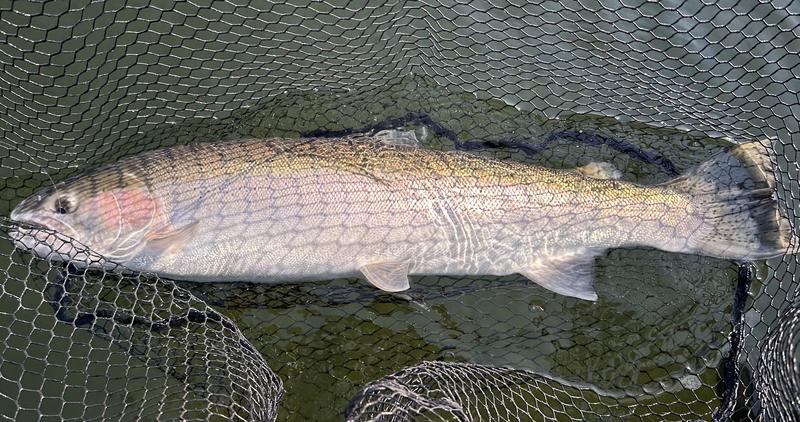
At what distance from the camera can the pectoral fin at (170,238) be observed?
4793 mm

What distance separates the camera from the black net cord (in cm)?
480

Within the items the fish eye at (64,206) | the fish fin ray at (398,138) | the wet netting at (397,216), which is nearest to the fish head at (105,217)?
the fish eye at (64,206)

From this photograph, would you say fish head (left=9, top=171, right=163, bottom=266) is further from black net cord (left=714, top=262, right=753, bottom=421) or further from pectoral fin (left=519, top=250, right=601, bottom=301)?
black net cord (left=714, top=262, right=753, bottom=421)

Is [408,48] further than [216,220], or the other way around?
[408,48]

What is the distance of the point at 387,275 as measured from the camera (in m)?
4.90

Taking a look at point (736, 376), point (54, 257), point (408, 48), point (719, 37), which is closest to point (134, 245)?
point (54, 257)

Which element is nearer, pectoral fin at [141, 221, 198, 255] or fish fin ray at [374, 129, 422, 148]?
pectoral fin at [141, 221, 198, 255]

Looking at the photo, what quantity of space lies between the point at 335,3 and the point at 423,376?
12.3ft

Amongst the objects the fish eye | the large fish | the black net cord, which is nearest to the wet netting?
the black net cord

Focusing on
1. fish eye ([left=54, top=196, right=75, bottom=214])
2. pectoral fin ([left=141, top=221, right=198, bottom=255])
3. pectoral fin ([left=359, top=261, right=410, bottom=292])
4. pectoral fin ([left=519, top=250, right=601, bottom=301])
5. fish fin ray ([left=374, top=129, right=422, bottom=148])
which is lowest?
pectoral fin ([left=519, top=250, right=601, bottom=301])

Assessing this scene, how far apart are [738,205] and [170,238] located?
4072mm

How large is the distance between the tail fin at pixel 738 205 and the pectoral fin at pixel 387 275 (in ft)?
6.93

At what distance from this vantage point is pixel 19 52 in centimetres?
558

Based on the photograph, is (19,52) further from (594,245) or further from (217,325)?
(594,245)
